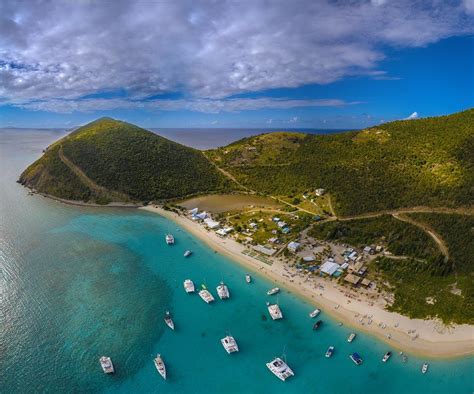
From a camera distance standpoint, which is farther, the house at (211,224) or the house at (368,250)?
the house at (211,224)

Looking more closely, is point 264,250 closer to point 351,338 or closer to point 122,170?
point 351,338

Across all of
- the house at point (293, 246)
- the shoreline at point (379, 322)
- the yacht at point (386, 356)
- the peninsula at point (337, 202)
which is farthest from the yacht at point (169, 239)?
the yacht at point (386, 356)

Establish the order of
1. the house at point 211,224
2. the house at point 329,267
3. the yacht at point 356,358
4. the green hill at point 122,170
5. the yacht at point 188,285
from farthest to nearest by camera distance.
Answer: the green hill at point 122,170 → the house at point 211,224 → the house at point 329,267 → the yacht at point 188,285 → the yacht at point 356,358

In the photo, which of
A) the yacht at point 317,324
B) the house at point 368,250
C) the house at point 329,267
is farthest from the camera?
the house at point 368,250

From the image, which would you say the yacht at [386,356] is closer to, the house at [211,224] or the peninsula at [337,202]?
the peninsula at [337,202]

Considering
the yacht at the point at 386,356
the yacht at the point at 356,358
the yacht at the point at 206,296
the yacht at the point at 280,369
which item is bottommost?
the yacht at the point at 386,356

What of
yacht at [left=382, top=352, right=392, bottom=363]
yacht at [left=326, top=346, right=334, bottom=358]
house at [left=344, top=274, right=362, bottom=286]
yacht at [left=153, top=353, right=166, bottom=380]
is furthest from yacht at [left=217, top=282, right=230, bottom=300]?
yacht at [left=382, top=352, right=392, bottom=363]

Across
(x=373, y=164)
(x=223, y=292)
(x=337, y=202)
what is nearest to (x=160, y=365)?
(x=223, y=292)
